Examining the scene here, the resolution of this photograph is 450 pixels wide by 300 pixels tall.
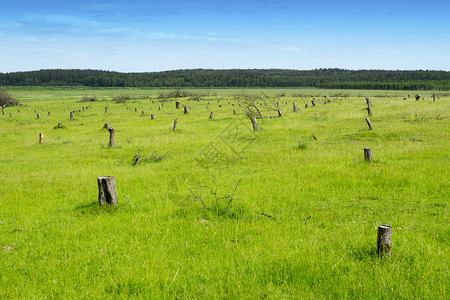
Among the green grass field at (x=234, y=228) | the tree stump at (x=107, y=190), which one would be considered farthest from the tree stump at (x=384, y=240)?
the tree stump at (x=107, y=190)

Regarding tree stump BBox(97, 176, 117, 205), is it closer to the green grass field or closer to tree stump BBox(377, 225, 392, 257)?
the green grass field

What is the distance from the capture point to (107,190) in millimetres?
7691

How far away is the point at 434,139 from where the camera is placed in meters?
Answer: 15.9

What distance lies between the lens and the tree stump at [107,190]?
7.56 m

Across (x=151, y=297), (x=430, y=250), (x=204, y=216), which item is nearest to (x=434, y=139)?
(x=430, y=250)

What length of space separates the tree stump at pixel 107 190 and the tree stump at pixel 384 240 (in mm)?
5618

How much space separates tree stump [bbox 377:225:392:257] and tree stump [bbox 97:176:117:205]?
5.62 meters

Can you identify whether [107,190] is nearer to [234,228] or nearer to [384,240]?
[234,228]

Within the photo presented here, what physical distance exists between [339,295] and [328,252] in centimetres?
113

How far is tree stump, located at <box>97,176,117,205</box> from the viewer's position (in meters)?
7.56

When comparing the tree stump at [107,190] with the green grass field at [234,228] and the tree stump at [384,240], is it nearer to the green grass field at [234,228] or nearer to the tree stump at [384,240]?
the green grass field at [234,228]

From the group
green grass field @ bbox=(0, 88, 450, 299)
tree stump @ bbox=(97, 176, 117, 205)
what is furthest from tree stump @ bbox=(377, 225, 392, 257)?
tree stump @ bbox=(97, 176, 117, 205)

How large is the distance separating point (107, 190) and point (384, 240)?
19.3 ft

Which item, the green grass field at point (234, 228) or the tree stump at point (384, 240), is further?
the tree stump at point (384, 240)
